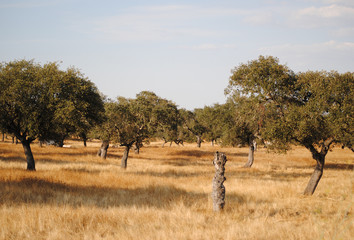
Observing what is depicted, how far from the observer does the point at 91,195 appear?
1567 centimetres

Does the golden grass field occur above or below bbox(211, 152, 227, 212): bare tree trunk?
below

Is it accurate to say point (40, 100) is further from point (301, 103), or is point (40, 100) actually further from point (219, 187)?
point (301, 103)

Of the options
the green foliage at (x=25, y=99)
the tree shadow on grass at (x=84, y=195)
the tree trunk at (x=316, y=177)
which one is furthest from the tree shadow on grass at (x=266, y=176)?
the green foliage at (x=25, y=99)

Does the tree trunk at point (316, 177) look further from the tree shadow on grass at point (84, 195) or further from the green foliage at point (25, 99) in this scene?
the green foliage at point (25, 99)

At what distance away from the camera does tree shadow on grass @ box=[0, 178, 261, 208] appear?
13.0m

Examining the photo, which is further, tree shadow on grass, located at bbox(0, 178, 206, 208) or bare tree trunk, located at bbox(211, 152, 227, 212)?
Result: tree shadow on grass, located at bbox(0, 178, 206, 208)

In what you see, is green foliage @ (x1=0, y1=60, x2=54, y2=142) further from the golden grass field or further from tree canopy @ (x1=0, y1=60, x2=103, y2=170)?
the golden grass field

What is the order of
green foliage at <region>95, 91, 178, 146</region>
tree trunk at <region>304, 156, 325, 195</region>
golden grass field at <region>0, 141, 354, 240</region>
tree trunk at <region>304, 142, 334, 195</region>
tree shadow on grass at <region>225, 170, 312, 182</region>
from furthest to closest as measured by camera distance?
green foliage at <region>95, 91, 178, 146</region>, tree shadow on grass at <region>225, 170, 312, 182</region>, tree trunk at <region>304, 156, 325, 195</region>, tree trunk at <region>304, 142, 334, 195</region>, golden grass field at <region>0, 141, 354, 240</region>

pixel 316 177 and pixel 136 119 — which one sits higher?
pixel 136 119

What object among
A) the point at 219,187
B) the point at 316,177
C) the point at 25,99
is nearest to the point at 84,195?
the point at 219,187

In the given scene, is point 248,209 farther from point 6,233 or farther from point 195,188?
point 6,233

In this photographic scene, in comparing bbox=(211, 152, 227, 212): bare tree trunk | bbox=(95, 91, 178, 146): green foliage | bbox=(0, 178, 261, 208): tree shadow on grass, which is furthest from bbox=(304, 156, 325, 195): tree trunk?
bbox=(95, 91, 178, 146): green foliage

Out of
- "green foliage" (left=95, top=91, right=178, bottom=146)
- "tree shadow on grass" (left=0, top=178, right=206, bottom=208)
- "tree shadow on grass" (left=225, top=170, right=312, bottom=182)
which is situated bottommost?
"tree shadow on grass" (left=225, top=170, right=312, bottom=182)

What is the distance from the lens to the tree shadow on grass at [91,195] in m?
13.0
